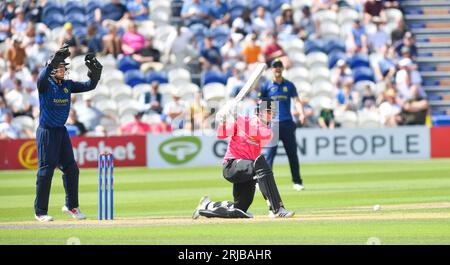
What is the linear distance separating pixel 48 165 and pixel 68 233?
4.64ft

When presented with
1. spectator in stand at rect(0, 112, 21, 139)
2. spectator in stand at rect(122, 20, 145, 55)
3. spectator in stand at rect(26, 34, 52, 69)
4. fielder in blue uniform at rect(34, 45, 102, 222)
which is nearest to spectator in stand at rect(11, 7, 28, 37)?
spectator in stand at rect(26, 34, 52, 69)

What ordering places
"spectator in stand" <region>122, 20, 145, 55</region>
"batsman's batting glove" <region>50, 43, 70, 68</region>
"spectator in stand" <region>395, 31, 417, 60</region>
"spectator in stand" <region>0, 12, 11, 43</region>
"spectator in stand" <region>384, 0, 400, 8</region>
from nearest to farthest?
"batsman's batting glove" <region>50, 43, 70, 68</region> → "spectator in stand" <region>0, 12, 11, 43</region> → "spectator in stand" <region>122, 20, 145, 55</region> → "spectator in stand" <region>395, 31, 417, 60</region> → "spectator in stand" <region>384, 0, 400, 8</region>

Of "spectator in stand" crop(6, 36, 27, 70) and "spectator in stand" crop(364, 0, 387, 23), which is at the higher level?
"spectator in stand" crop(364, 0, 387, 23)

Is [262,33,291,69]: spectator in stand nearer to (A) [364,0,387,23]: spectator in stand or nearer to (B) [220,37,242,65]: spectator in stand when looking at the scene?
(B) [220,37,242,65]: spectator in stand

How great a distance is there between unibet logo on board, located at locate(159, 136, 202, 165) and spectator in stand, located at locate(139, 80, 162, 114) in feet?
3.43

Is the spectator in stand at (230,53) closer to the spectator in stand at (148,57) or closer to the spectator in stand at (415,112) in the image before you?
the spectator in stand at (148,57)

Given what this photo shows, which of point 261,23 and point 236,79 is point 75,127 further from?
point 261,23

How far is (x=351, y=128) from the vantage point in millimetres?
25734

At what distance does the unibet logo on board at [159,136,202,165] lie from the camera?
24.9m

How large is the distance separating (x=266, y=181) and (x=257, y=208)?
7.98 ft

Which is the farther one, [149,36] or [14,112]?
[149,36]

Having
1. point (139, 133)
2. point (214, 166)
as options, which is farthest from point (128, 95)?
point (214, 166)

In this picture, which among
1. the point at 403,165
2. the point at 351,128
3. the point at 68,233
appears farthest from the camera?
the point at 351,128
